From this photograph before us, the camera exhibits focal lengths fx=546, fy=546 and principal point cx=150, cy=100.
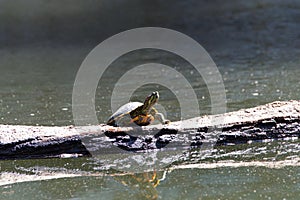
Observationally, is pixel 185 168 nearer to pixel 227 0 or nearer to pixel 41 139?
pixel 41 139

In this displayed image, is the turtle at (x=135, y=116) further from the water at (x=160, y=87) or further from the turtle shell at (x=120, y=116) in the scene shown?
the water at (x=160, y=87)

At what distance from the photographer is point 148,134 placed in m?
3.23

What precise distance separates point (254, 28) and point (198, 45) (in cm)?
119

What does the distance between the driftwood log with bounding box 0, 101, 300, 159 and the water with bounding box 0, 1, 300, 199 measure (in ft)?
0.24

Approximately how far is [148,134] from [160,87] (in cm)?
212

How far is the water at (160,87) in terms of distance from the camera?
2.94m

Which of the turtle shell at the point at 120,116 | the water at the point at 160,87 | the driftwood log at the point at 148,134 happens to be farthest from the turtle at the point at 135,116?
the water at the point at 160,87

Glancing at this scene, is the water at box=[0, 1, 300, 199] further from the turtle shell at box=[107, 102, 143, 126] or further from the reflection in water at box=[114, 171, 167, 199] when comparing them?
the turtle shell at box=[107, 102, 143, 126]

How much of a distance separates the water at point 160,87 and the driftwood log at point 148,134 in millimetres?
74

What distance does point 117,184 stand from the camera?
2.99 m

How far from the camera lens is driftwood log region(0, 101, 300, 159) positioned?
3.21m

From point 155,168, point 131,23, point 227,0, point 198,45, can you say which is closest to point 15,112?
point 155,168

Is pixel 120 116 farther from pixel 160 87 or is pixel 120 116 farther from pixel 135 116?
pixel 160 87

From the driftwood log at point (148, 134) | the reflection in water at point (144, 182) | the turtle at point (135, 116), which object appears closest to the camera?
the reflection in water at point (144, 182)
